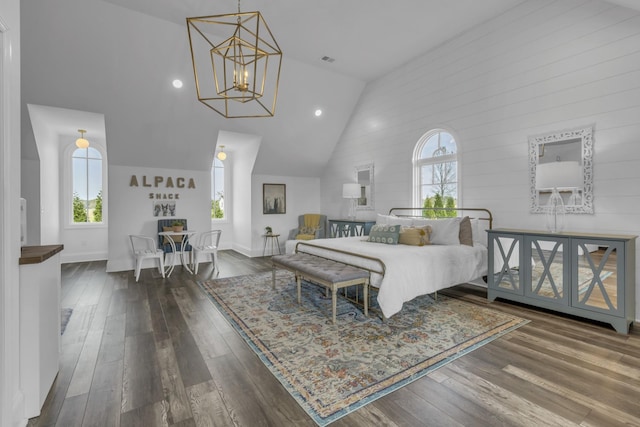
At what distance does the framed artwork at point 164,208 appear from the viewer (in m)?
6.08

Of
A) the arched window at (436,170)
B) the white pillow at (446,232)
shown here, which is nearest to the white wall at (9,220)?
the white pillow at (446,232)

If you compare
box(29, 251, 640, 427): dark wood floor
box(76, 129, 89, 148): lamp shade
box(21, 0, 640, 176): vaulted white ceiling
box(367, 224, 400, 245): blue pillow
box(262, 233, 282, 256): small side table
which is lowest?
box(29, 251, 640, 427): dark wood floor

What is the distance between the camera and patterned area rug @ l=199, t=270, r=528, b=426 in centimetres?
204

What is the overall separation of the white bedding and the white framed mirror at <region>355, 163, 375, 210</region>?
217 cm

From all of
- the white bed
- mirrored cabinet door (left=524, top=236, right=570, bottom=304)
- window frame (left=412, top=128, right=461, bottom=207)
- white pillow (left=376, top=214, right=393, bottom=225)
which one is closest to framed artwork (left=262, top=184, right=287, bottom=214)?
white pillow (left=376, top=214, right=393, bottom=225)

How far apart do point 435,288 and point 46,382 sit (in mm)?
3515

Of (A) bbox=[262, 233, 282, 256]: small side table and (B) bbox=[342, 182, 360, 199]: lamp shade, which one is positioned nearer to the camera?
(B) bbox=[342, 182, 360, 199]: lamp shade

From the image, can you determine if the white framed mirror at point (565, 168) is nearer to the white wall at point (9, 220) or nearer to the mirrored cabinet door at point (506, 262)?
the mirrored cabinet door at point (506, 262)

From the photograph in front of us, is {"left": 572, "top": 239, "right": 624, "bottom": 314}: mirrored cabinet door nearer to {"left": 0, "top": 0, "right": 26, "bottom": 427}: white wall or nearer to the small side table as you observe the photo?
{"left": 0, "top": 0, "right": 26, "bottom": 427}: white wall

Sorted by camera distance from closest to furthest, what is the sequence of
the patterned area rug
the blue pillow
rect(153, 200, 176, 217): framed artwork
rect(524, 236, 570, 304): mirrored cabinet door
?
the patterned area rug
rect(524, 236, 570, 304): mirrored cabinet door
the blue pillow
rect(153, 200, 176, 217): framed artwork

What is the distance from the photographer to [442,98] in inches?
192

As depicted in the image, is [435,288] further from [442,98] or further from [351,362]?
[442,98]

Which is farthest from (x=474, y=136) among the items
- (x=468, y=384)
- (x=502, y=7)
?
(x=468, y=384)

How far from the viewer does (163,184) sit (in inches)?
242
